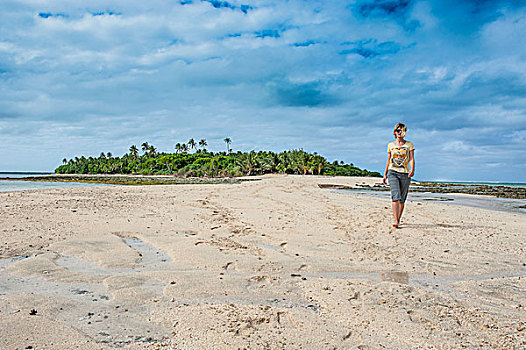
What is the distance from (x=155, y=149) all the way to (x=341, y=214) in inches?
5673

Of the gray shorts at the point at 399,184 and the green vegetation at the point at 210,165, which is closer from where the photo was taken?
the gray shorts at the point at 399,184

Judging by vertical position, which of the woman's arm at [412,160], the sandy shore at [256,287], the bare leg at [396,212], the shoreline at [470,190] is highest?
the woman's arm at [412,160]

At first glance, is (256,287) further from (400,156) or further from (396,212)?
(400,156)

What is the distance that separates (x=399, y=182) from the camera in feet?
26.1

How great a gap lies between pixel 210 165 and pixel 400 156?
311ft

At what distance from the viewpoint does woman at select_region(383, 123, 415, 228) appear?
784 centimetres

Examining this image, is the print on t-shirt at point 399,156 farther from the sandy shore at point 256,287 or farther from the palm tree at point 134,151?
the palm tree at point 134,151

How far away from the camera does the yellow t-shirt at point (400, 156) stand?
7.85 metres

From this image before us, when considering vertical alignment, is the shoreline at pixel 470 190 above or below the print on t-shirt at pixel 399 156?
below

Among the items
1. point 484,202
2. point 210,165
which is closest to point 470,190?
point 484,202

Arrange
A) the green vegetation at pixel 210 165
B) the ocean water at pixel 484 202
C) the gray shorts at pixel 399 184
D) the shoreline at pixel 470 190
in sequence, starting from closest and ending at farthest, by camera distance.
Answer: the gray shorts at pixel 399 184 → the ocean water at pixel 484 202 → the shoreline at pixel 470 190 → the green vegetation at pixel 210 165

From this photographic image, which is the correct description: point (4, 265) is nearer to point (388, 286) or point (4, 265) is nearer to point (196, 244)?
point (196, 244)

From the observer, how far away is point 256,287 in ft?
12.2

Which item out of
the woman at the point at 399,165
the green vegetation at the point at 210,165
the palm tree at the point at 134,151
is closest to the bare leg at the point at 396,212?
the woman at the point at 399,165
